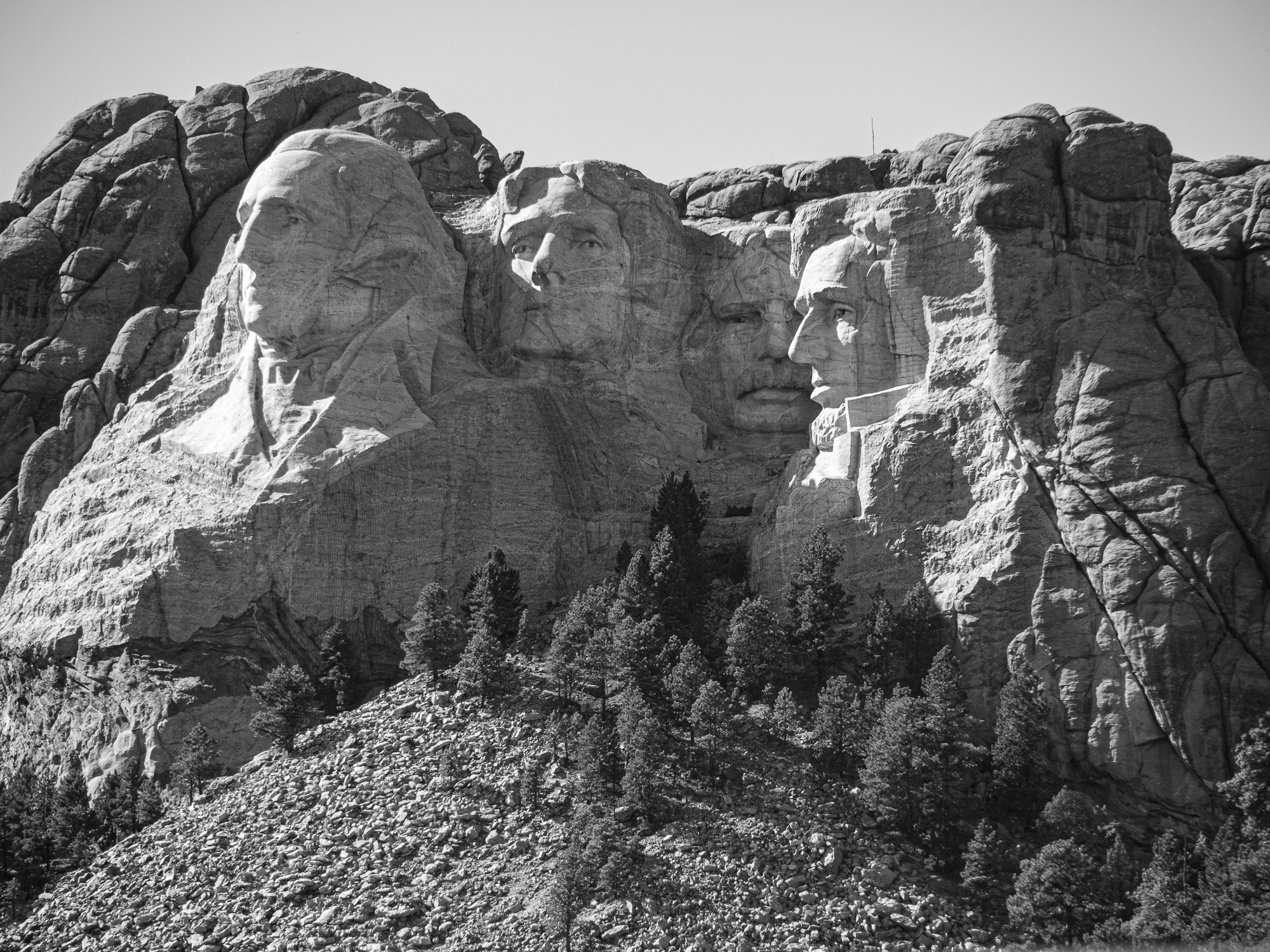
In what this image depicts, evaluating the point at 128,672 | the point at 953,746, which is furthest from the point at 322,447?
the point at 953,746

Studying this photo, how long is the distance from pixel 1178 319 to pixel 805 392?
52.9 feet

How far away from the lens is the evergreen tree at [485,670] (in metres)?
60.6

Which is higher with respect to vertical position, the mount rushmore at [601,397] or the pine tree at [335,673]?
the mount rushmore at [601,397]

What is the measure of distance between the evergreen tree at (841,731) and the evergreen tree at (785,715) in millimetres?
727

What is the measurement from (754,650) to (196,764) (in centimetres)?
1609

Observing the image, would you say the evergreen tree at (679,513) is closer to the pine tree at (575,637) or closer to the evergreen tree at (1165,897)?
the pine tree at (575,637)

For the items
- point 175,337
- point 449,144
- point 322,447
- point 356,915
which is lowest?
point 356,915

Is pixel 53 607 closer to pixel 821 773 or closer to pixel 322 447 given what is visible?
pixel 322 447

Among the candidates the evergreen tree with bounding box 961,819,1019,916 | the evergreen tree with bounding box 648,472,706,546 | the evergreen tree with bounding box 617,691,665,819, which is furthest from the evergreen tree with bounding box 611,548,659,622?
the evergreen tree with bounding box 961,819,1019,916

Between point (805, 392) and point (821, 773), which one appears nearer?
point (821, 773)

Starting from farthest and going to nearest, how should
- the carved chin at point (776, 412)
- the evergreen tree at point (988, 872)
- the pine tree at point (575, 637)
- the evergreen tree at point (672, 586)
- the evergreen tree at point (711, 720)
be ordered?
1. the carved chin at point (776, 412)
2. the evergreen tree at point (672, 586)
3. the pine tree at point (575, 637)
4. the evergreen tree at point (711, 720)
5. the evergreen tree at point (988, 872)

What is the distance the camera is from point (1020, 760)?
185 ft

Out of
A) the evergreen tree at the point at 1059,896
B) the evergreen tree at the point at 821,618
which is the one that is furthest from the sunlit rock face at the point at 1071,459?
the evergreen tree at the point at 1059,896

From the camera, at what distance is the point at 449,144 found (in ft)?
257
